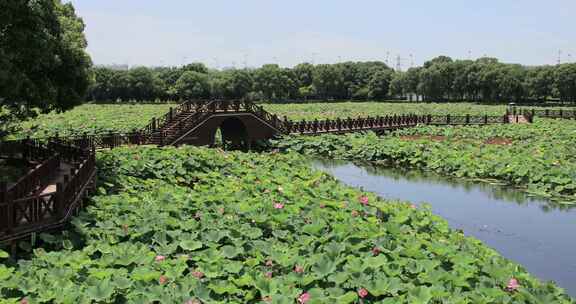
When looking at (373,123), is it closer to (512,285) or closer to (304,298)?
(512,285)

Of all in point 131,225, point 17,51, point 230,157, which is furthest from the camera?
point 230,157

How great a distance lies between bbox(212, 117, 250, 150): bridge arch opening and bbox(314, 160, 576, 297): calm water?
705 centimetres

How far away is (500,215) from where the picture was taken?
1794cm

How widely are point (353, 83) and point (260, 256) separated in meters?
109

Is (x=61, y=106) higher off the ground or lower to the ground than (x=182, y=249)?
higher

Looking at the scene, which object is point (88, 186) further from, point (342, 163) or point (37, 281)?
point (342, 163)

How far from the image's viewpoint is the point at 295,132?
3453 centimetres

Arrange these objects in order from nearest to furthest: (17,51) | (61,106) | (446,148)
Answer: (17,51), (61,106), (446,148)

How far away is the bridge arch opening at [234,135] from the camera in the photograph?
3206 centimetres

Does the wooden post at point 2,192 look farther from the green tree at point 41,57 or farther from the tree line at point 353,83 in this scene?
the tree line at point 353,83

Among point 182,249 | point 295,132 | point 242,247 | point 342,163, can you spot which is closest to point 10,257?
point 182,249

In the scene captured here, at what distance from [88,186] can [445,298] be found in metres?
9.69

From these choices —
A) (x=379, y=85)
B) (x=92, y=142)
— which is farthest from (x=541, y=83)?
(x=92, y=142)

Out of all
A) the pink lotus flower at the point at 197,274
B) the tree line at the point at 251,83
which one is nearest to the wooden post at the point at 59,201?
the pink lotus flower at the point at 197,274
